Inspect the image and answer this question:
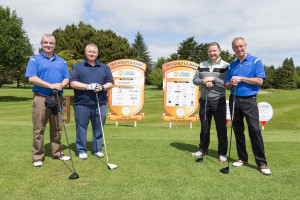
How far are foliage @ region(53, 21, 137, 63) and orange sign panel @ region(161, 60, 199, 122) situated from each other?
24660mm

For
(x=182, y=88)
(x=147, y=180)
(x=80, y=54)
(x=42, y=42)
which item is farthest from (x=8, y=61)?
(x=147, y=180)

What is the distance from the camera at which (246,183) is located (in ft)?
10.2

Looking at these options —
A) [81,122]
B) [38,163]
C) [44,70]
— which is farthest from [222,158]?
[44,70]

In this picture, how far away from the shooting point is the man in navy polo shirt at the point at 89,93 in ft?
13.8

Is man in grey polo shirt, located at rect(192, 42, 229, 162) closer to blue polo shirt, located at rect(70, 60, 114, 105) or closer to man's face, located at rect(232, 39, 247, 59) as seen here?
man's face, located at rect(232, 39, 247, 59)

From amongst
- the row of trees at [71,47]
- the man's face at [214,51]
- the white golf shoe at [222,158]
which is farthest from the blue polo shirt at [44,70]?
the row of trees at [71,47]

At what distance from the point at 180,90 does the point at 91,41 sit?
2767cm

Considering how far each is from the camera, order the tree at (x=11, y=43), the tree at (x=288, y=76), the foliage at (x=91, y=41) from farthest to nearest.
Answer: the tree at (x=288, y=76) → the foliage at (x=91, y=41) → the tree at (x=11, y=43)

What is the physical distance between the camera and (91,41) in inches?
1368

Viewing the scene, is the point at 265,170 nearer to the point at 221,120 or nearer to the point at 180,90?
the point at 221,120

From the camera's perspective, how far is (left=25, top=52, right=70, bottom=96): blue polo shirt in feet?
12.5

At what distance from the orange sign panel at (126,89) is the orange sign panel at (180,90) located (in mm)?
1062

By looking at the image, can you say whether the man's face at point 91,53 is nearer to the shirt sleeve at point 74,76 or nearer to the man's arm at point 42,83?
the shirt sleeve at point 74,76

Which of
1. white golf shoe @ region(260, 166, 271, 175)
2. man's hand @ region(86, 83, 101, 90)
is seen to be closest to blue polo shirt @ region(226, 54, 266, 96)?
white golf shoe @ region(260, 166, 271, 175)
